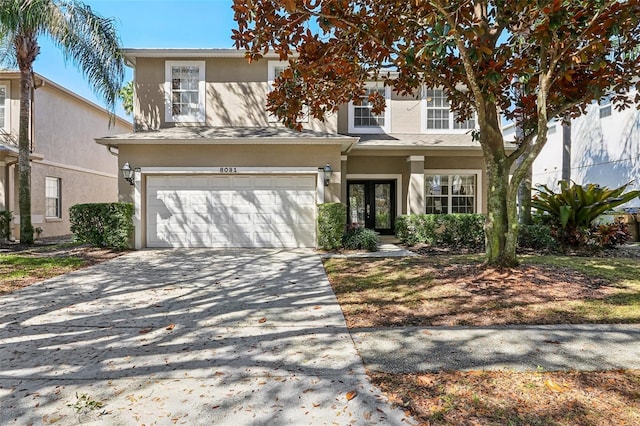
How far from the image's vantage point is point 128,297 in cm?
586

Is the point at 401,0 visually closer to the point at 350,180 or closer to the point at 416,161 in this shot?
the point at 416,161

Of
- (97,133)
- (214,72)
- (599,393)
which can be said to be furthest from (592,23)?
(97,133)

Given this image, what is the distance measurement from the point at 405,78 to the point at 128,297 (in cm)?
638

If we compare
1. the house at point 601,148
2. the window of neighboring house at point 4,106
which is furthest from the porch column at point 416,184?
the window of neighboring house at point 4,106

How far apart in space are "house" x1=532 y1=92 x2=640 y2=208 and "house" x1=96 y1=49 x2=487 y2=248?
4.73m

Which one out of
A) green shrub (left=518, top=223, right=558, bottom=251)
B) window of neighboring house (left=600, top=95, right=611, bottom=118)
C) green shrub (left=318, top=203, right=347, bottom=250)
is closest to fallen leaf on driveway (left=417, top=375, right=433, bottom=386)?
green shrub (left=318, top=203, right=347, bottom=250)

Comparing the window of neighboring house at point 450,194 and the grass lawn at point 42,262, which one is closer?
the grass lawn at point 42,262

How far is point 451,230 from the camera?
11.5 meters

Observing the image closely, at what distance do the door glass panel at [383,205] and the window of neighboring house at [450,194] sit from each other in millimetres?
1435

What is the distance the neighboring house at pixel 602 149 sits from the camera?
14484 millimetres

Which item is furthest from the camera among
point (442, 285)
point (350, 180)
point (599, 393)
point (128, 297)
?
point (350, 180)

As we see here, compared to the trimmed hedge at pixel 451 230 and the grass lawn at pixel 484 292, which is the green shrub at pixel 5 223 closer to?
the grass lawn at pixel 484 292

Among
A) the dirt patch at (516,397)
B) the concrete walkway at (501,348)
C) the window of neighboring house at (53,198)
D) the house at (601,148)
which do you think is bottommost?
the dirt patch at (516,397)

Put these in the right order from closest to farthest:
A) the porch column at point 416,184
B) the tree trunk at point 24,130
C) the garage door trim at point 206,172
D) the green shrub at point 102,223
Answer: the green shrub at point 102,223
the garage door trim at point 206,172
the tree trunk at point 24,130
the porch column at point 416,184
